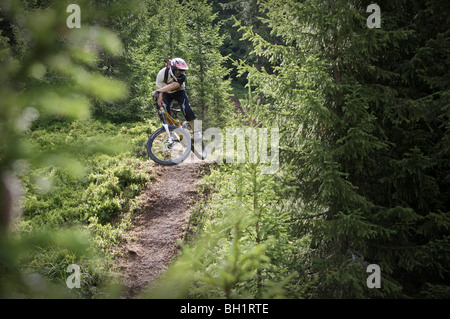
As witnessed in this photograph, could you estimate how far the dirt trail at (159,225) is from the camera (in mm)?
6465

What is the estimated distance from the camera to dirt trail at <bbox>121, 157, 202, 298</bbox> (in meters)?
6.46

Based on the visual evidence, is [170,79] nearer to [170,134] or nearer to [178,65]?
[178,65]

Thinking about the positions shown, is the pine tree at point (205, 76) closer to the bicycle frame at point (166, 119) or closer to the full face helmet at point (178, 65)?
the bicycle frame at point (166, 119)

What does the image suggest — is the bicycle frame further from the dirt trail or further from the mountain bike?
the dirt trail

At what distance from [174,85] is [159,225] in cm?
401

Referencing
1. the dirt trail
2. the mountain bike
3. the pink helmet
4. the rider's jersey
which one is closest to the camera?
the dirt trail

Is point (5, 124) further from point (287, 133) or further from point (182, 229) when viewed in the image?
point (182, 229)

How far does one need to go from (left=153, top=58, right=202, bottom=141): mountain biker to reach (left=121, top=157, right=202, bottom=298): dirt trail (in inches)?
77.6

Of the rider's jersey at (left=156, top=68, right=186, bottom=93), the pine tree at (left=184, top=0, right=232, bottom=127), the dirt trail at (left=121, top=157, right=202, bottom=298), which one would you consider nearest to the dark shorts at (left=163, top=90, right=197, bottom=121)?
the rider's jersey at (left=156, top=68, right=186, bottom=93)

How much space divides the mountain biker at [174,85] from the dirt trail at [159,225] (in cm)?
197

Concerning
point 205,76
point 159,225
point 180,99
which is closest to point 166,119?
point 180,99

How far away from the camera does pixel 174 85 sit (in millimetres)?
7824

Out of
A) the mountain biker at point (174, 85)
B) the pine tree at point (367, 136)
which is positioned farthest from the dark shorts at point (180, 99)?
the pine tree at point (367, 136)
